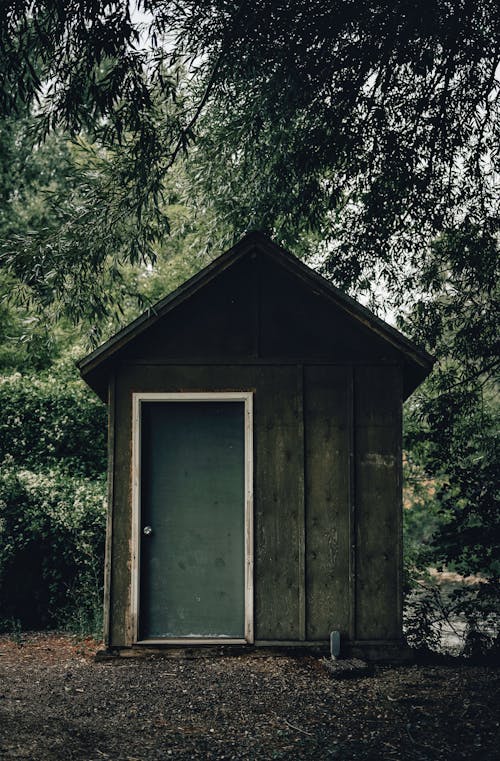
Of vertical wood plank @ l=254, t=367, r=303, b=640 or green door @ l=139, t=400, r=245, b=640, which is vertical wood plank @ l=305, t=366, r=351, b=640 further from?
green door @ l=139, t=400, r=245, b=640

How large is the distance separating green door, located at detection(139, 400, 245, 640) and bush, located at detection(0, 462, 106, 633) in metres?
2.13

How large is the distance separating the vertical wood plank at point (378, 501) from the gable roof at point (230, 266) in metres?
0.40

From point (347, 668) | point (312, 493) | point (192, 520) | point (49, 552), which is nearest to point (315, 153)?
point (312, 493)

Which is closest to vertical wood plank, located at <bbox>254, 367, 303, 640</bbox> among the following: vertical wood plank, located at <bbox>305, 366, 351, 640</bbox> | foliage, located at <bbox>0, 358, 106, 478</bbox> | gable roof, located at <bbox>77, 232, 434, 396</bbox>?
vertical wood plank, located at <bbox>305, 366, 351, 640</bbox>

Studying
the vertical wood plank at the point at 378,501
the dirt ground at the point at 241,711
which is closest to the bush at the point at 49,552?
the dirt ground at the point at 241,711

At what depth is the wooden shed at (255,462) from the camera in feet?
24.3

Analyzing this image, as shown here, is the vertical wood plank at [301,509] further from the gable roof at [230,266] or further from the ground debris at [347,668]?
the gable roof at [230,266]

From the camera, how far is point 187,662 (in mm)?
7242

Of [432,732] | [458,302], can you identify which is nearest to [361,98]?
[458,302]

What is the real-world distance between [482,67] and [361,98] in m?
1.26

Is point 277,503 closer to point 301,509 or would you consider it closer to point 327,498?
point 301,509

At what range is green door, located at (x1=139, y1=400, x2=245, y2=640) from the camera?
7484mm

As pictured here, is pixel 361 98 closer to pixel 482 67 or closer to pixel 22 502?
pixel 482 67

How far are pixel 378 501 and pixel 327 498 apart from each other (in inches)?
19.8
